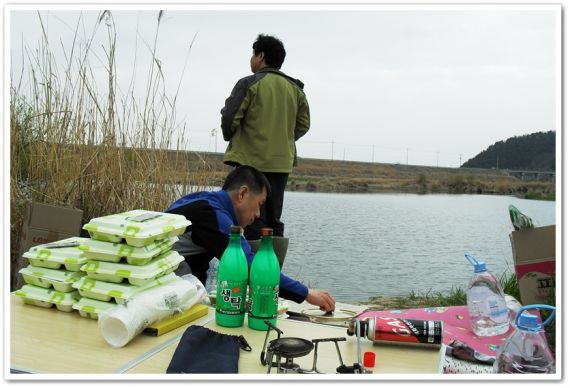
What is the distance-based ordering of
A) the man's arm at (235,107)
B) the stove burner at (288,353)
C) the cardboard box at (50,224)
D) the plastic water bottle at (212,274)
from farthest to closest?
the man's arm at (235,107)
the cardboard box at (50,224)
the plastic water bottle at (212,274)
the stove burner at (288,353)

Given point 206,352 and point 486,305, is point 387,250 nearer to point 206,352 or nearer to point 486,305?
point 486,305

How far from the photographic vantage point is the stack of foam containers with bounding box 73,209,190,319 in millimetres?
1463

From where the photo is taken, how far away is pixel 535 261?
1.90 meters

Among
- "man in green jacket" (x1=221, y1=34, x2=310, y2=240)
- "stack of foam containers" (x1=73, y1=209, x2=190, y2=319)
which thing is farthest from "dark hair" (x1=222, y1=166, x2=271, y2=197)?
"man in green jacket" (x1=221, y1=34, x2=310, y2=240)

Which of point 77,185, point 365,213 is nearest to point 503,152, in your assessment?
point 365,213

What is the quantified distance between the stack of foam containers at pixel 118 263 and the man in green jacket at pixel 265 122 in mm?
1534

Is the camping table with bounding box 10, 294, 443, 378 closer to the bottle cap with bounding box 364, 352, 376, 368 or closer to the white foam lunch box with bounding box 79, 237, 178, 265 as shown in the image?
the bottle cap with bounding box 364, 352, 376, 368

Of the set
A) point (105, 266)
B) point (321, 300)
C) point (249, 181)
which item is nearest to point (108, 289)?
point (105, 266)

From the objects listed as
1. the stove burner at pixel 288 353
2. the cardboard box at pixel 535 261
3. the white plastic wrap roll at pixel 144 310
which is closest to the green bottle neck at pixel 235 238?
the white plastic wrap roll at pixel 144 310

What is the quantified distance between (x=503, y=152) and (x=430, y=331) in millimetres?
14046

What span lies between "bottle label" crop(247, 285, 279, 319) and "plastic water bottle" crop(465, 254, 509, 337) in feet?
1.97

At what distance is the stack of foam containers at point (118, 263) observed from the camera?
1463 mm

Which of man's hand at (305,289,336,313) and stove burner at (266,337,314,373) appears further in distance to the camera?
man's hand at (305,289,336,313)

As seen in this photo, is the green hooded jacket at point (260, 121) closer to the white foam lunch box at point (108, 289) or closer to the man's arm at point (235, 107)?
the man's arm at point (235, 107)
